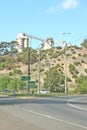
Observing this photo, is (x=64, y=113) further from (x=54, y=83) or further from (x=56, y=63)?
(x=56, y=63)

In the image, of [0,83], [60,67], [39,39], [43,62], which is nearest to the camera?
[39,39]

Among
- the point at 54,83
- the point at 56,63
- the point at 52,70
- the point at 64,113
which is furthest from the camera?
the point at 56,63

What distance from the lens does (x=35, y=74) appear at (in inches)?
5330

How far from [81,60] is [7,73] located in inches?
852

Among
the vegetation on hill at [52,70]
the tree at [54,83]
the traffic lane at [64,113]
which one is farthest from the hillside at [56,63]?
the traffic lane at [64,113]

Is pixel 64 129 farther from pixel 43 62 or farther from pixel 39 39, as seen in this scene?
pixel 43 62

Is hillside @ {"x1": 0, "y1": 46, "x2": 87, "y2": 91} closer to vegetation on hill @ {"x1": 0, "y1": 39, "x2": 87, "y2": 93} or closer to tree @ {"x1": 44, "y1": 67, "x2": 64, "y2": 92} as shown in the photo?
vegetation on hill @ {"x1": 0, "y1": 39, "x2": 87, "y2": 93}

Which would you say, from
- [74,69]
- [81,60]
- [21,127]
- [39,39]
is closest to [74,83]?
[74,69]

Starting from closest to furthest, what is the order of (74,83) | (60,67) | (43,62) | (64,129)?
(64,129)
(74,83)
(60,67)
(43,62)

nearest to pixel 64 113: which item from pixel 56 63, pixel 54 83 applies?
pixel 54 83

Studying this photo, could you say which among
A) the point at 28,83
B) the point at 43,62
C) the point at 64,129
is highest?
the point at 43,62

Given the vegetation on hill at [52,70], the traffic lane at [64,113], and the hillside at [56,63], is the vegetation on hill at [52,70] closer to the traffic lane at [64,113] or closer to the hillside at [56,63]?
the hillside at [56,63]

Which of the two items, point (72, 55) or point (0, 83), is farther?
point (72, 55)

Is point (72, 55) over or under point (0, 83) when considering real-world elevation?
over
